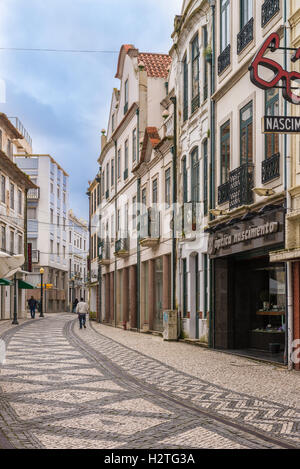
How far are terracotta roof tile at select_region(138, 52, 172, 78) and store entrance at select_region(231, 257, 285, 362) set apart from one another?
15417 mm

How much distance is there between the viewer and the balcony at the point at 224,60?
56.2 feet

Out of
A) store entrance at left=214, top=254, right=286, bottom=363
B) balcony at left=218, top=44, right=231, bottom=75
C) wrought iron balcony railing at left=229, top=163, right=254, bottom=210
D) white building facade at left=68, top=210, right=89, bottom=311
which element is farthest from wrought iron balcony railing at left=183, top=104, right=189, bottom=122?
white building facade at left=68, top=210, right=89, bottom=311

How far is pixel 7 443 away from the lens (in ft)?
19.6

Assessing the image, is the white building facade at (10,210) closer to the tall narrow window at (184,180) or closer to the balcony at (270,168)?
the tall narrow window at (184,180)

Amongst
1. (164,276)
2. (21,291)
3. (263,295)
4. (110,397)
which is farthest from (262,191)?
(21,291)

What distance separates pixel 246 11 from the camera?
52.4 feet

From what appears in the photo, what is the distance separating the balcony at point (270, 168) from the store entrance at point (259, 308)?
216 centimetres

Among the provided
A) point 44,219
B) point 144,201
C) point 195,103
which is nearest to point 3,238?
point 144,201

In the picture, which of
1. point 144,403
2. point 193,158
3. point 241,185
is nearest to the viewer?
point 144,403

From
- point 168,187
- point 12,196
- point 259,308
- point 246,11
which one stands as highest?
point 246,11

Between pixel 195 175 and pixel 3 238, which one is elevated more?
pixel 195 175

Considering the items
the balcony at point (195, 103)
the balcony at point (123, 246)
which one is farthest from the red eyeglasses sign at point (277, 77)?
the balcony at point (123, 246)

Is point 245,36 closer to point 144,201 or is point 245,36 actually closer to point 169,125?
point 169,125

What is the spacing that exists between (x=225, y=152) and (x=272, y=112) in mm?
3399
